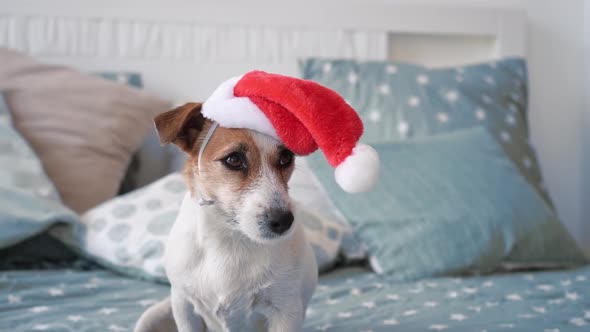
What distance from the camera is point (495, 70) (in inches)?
89.7

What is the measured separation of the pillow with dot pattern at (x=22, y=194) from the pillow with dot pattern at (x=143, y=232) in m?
0.07

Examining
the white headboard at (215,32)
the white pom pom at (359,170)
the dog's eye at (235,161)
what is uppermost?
→ the white headboard at (215,32)

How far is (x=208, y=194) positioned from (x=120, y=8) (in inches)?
58.0

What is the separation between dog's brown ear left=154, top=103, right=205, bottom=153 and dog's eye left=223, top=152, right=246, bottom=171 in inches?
3.6

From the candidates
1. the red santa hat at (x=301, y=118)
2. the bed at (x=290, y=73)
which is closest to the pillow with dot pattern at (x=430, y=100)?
the bed at (x=290, y=73)

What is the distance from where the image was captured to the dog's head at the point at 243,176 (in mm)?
941

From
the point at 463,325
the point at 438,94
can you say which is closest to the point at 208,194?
the point at 463,325

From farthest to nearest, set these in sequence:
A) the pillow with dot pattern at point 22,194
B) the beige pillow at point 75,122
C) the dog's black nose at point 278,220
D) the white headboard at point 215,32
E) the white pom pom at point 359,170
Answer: the white headboard at point 215,32, the beige pillow at point 75,122, the pillow with dot pattern at point 22,194, the dog's black nose at point 278,220, the white pom pom at point 359,170

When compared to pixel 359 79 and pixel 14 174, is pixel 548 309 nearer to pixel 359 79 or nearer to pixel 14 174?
pixel 359 79

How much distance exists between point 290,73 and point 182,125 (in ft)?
4.61

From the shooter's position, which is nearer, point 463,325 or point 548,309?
point 463,325

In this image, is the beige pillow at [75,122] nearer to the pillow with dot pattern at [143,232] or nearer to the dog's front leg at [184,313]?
the pillow with dot pattern at [143,232]

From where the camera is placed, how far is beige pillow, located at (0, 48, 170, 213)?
1.85m

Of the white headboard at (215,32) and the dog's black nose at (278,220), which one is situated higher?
the white headboard at (215,32)
